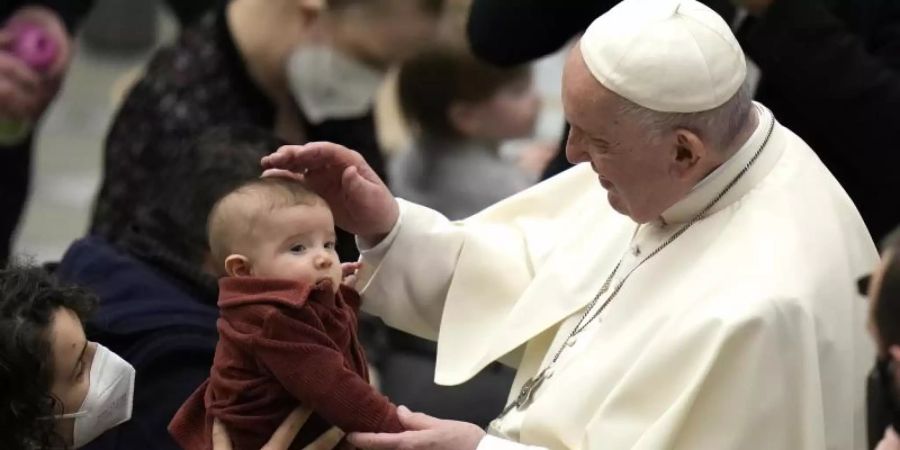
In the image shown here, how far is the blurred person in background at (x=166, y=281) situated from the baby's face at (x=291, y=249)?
1.33 feet

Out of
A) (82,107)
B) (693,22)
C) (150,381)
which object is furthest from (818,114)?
(82,107)

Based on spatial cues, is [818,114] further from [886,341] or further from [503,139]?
[503,139]

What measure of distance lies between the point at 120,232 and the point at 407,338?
2.89ft

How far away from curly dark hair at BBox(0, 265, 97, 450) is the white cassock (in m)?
0.62

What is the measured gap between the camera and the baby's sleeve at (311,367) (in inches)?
86.7

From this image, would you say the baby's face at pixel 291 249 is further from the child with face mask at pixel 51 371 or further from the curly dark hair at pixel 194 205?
the curly dark hair at pixel 194 205

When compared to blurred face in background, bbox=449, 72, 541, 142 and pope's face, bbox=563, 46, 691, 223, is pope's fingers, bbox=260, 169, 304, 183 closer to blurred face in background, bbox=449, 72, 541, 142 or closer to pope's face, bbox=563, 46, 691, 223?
pope's face, bbox=563, 46, 691, 223

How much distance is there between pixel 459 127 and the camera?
4570 millimetres

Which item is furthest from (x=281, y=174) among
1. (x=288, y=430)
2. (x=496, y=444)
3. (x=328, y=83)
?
(x=328, y=83)

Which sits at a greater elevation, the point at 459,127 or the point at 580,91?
the point at 580,91

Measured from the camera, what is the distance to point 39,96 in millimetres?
4074

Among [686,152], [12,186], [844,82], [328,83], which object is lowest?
[12,186]

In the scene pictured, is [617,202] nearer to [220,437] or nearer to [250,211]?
[250,211]

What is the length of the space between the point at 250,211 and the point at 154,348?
636 mm
